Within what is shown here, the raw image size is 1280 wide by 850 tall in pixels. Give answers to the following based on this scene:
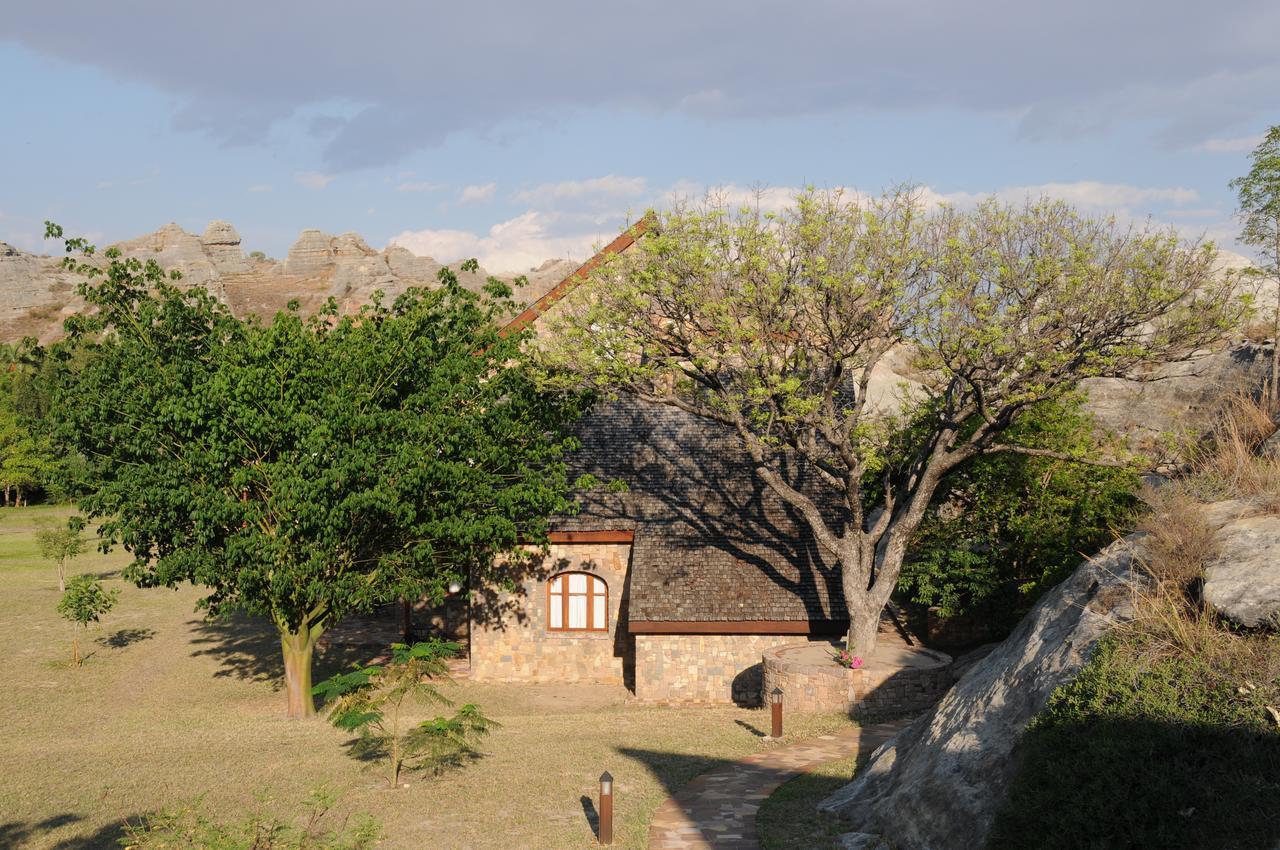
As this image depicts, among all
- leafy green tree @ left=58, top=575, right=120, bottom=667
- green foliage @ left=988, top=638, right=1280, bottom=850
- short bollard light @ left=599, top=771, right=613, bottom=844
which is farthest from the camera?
leafy green tree @ left=58, top=575, right=120, bottom=667

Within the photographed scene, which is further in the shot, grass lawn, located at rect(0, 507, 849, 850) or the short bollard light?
grass lawn, located at rect(0, 507, 849, 850)

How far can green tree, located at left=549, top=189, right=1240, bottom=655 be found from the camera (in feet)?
58.1

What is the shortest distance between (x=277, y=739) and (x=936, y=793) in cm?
1221

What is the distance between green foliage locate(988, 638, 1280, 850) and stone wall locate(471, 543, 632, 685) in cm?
1382

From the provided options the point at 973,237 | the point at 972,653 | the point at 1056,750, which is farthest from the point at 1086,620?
the point at 972,653

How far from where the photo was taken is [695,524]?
22969 mm

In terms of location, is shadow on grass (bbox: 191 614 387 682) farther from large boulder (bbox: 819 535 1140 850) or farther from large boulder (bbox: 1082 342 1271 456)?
large boulder (bbox: 1082 342 1271 456)

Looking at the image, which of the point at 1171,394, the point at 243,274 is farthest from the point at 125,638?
the point at 243,274

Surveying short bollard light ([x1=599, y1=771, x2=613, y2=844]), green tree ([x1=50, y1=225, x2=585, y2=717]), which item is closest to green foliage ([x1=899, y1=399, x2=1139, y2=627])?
green tree ([x1=50, y1=225, x2=585, y2=717])

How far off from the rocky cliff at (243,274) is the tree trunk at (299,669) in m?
91.2

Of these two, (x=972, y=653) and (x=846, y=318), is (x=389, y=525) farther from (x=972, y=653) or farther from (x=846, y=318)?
(x=972, y=653)

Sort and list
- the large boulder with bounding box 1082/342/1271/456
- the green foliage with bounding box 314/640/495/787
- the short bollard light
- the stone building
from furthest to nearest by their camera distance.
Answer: the large boulder with bounding box 1082/342/1271/456 < the stone building < the green foliage with bounding box 314/640/495/787 < the short bollard light

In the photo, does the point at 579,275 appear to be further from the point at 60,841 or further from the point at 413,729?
the point at 60,841

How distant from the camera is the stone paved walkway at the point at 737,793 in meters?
12.1
